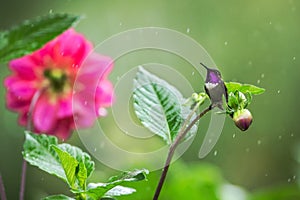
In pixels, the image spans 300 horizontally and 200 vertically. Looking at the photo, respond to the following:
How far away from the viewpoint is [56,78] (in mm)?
865

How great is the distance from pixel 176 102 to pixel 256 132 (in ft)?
9.53

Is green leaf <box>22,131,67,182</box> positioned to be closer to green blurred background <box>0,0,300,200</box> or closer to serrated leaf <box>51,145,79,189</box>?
serrated leaf <box>51,145,79,189</box>

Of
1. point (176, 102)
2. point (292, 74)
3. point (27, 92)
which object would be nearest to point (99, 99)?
point (27, 92)

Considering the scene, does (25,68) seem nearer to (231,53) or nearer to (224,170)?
(224,170)

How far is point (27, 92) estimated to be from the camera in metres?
0.75

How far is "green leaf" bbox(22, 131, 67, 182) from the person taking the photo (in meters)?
0.44

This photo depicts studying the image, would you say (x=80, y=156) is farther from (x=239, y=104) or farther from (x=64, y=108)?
(x=64, y=108)

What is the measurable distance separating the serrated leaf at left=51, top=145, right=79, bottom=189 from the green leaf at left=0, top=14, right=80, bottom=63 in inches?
2.4

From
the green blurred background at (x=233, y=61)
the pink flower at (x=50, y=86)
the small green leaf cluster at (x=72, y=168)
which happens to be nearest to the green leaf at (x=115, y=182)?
the small green leaf cluster at (x=72, y=168)

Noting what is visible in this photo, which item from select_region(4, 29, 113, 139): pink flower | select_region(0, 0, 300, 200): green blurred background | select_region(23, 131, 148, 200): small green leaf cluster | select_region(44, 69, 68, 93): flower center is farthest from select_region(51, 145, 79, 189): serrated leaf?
select_region(0, 0, 300, 200): green blurred background

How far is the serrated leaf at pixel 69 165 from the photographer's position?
410 mm

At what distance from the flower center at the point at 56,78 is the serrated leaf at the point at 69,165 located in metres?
0.39

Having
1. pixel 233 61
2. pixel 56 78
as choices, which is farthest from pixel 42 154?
pixel 233 61

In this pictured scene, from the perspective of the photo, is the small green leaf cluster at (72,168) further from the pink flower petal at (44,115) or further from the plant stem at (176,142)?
the pink flower petal at (44,115)
